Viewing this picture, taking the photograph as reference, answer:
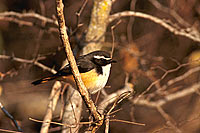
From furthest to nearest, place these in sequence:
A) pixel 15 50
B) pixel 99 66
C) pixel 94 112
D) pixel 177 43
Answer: pixel 15 50
pixel 177 43
pixel 99 66
pixel 94 112

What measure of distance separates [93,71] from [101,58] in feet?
0.72

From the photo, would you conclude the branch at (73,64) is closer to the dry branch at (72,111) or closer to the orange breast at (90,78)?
the orange breast at (90,78)

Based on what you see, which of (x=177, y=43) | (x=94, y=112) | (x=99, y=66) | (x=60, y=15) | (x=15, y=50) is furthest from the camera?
(x=15, y=50)

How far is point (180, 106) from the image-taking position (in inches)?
308

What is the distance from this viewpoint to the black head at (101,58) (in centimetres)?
412

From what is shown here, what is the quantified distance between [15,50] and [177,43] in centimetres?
471

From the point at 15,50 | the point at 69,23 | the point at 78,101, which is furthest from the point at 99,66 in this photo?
the point at 15,50

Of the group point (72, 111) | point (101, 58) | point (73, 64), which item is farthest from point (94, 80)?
point (73, 64)

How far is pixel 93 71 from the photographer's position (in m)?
4.15

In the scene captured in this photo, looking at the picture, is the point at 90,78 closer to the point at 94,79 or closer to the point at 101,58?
the point at 94,79

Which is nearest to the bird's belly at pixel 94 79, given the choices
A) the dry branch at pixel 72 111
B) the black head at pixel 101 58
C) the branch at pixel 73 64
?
the black head at pixel 101 58

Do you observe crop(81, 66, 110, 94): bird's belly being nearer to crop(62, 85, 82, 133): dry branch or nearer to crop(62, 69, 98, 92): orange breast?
crop(62, 69, 98, 92): orange breast

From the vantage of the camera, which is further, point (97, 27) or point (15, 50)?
point (15, 50)

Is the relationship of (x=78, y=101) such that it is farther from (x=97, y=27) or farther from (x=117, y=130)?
(x=117, y=130)
